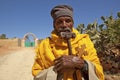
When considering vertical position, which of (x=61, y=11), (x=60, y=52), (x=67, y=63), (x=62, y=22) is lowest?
(x=67, y=63)

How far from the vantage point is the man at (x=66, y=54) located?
2.64 metres

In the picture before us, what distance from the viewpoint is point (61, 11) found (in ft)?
9.52

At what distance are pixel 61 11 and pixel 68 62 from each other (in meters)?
0.59

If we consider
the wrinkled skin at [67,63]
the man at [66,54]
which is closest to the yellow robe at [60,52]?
the man at [66,54]

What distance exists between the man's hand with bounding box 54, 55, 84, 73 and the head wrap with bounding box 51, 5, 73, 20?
51cm

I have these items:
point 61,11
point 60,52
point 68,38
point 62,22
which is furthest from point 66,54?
point 61,11

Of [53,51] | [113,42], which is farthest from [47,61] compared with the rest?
[113,42]

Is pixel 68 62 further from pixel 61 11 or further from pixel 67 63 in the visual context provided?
pixel 61 11

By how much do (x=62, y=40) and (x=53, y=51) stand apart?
15 centimetres

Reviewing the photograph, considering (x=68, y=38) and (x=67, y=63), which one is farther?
(x=68, y=38)

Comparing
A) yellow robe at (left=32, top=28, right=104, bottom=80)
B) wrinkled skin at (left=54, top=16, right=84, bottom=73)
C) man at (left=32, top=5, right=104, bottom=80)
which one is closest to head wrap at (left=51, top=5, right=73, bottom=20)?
man at (left=32, top=5, right=104, bottom=80)

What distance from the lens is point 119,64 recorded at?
9.10 meters

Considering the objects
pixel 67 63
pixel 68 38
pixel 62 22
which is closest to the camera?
pixel 67 63

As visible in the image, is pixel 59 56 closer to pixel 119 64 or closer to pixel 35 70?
pixel 35 70
